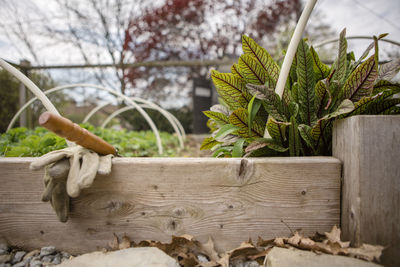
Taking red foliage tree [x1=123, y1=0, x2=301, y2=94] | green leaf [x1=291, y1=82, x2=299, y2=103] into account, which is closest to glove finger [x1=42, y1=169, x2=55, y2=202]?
green leaf [x1=291, y1=82, x2=299, y2=103]

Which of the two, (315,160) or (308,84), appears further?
(308,84)

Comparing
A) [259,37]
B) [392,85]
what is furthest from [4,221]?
[259,37]

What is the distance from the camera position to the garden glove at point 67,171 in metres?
0.77

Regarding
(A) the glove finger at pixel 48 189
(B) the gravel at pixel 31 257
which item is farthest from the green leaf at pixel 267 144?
(B) the gravel at pixel 31 257

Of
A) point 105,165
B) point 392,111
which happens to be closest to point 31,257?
point 105,165

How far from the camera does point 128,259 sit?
2.53 feet

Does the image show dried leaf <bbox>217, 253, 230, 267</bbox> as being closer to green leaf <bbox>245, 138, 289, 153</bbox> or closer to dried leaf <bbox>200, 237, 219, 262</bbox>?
dried leaf <bbox>200, 237, 219, 262</bbox>

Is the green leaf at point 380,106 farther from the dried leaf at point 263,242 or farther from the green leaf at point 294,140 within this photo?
the dried leaf at point 263,242

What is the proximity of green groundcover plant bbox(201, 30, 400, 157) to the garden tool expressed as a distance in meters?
0.55

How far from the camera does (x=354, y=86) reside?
944 mm

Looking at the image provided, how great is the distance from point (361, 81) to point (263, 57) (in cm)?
44

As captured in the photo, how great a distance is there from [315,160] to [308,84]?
0.38 meters

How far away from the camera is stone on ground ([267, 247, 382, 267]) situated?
0.68 m

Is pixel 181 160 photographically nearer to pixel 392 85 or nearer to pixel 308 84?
pixel 308 84
